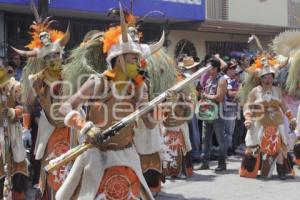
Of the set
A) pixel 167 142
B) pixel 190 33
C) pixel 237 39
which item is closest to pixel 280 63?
pixel 167 142

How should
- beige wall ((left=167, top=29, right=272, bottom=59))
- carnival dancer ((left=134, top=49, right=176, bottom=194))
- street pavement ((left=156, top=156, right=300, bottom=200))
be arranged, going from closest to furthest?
carnival dancer ((left=134, top=49, right=176, bottom=194)), street pavement ((left=156, top=156, right=300, bottom=200)), beige wall ((left=167, top=29, right=272, bottom=59))

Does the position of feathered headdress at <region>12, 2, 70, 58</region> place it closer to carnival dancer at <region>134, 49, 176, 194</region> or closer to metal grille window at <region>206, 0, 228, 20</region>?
carnival dancer at <region>134, 49, 176, 194</region>

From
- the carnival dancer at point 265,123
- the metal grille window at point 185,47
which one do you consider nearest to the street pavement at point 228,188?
the carnival dancer at point 265,123

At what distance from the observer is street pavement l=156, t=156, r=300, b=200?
698 centimetres

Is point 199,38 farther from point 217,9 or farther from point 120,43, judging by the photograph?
point 120,43

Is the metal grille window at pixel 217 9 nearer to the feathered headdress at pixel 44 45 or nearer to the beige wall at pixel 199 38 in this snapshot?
the beige wall at pixel 199 38

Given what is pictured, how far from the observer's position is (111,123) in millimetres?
4461

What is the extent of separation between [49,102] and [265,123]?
3462 mm

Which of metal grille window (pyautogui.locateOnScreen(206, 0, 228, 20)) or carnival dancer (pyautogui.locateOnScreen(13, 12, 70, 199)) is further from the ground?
metal grille window (pyautogui.locateOnScreen(206, 0, 228, 20))

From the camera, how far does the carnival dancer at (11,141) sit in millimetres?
6196

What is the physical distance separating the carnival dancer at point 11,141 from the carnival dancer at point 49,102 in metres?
0.20

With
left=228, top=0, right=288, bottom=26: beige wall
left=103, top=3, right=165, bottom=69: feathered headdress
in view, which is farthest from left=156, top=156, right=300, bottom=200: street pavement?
left=228, top=0, right=288, bottom=26: beige wall

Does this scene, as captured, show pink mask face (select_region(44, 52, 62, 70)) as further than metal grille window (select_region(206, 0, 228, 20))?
No

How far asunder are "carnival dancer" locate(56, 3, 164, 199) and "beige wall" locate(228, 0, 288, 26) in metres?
13.3
